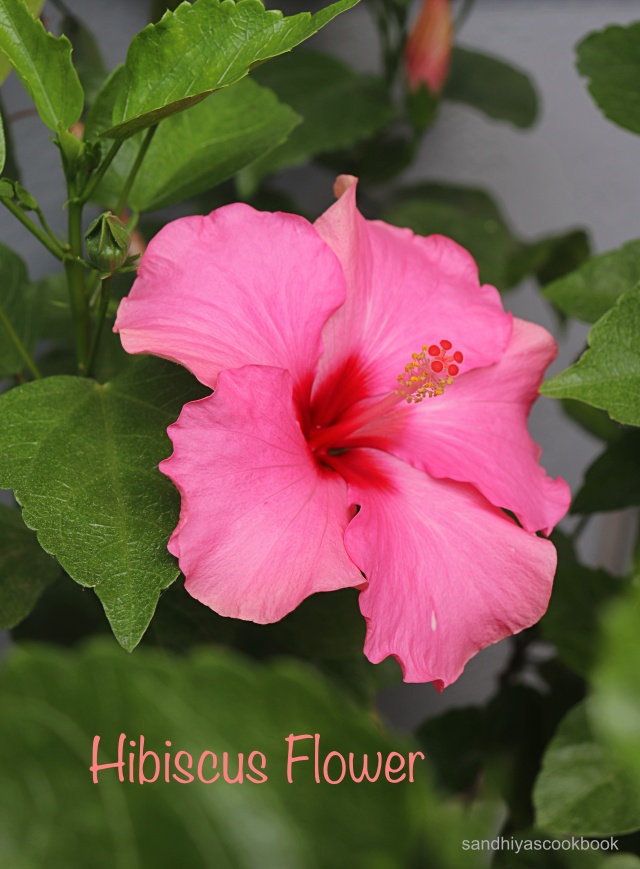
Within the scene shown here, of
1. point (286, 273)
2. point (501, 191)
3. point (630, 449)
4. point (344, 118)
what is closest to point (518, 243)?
point (501, 191)

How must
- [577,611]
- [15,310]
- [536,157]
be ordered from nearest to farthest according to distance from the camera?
[15,310]
[577,611]
[536,157]

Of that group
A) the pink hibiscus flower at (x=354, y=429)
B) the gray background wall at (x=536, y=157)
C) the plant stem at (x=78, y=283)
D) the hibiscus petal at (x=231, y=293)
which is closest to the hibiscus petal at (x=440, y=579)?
the pink hibiscus flower at (x=354, y=429)

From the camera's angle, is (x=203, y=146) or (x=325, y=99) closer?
(x=203, y=146)

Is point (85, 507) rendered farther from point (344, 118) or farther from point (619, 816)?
point (344, 118)

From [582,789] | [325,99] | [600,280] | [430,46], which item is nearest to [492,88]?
[430,46]

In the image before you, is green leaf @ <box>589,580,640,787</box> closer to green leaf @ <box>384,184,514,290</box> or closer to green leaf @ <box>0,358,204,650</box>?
green leaf @ <box>0,358,204,650</box>

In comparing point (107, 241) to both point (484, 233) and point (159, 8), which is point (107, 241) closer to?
point (159, 8)

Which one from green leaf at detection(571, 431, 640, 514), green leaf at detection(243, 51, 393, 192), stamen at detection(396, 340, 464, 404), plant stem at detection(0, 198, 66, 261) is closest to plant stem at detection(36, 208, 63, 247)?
plant stem at detection(0, 198, 66, 261)
